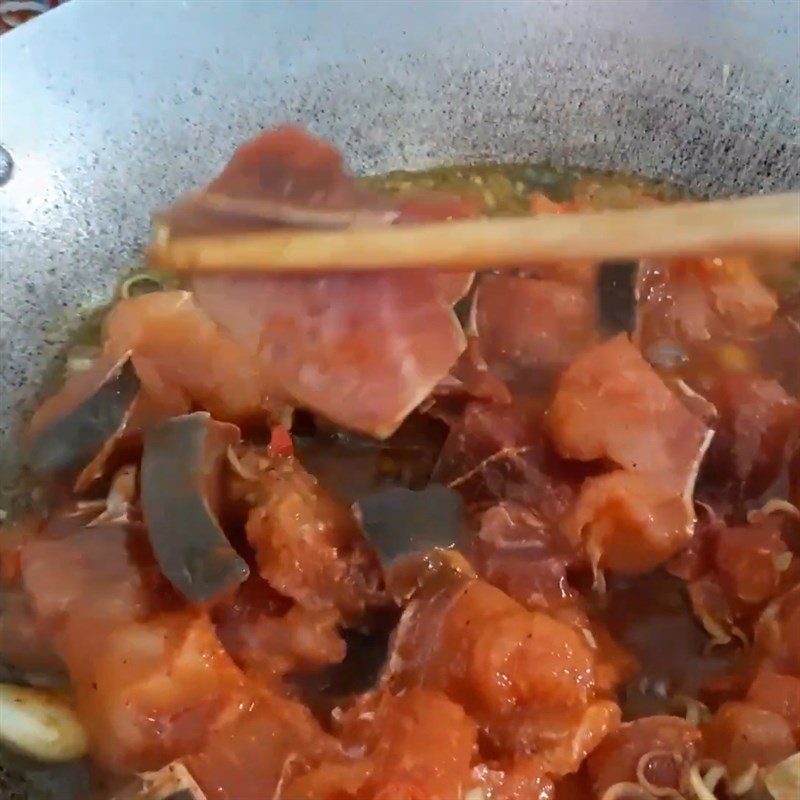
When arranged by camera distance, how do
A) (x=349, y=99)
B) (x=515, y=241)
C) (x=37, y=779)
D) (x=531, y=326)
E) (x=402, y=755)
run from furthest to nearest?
(x=349, y=99) → (x=531, y=326) → (x=515, y=241) → (x=37, y=779) → (x=402, y=755)

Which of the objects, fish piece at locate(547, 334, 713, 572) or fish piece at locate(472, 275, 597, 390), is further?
fish piece at locate(472, 275, 597, 390)

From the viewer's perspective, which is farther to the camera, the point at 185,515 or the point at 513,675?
the point at 185,515

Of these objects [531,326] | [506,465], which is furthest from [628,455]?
[531,326]

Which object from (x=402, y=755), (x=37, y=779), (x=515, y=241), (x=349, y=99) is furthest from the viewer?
(x=349, y=99)

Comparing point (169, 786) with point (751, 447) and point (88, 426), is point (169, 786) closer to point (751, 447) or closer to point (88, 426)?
point (88, 426)

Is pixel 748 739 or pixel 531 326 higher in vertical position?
pixel 531 326

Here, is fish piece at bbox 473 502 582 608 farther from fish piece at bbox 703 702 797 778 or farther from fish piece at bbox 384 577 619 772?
fish piece at bbox 703 702 797 778

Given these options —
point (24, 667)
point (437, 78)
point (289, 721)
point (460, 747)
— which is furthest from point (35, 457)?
point (437, 78)

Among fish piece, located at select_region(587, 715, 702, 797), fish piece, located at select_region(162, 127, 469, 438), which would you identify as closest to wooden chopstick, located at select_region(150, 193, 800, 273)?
fish piece, located at select_region(162, 127, 469, 438)
